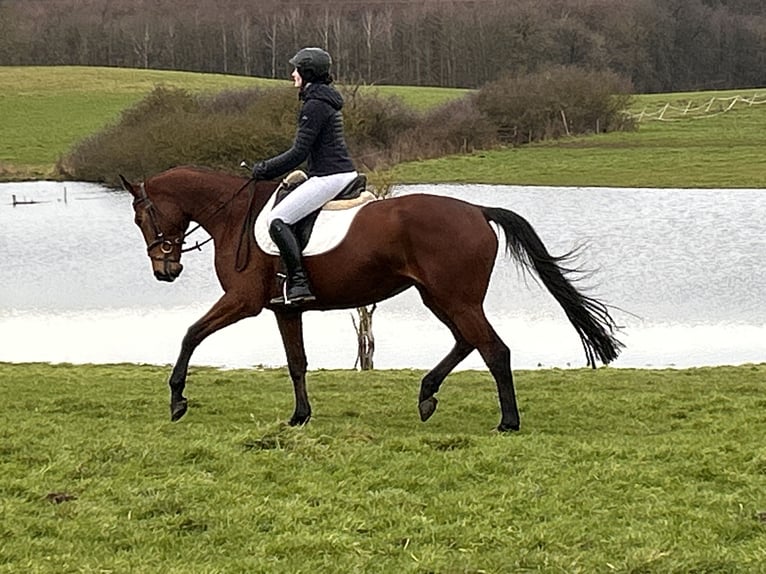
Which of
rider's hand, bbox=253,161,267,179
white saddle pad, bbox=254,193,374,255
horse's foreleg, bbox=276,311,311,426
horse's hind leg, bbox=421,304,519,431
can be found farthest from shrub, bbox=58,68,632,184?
horse's hind leg, bbox=421,304,519,431

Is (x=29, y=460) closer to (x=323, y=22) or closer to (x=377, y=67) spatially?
(x=377, y=67)

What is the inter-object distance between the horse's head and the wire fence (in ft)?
213

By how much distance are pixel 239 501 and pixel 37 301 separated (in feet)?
66.7

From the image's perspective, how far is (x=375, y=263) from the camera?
329 inches

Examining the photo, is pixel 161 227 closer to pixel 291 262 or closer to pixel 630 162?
pixel 291 262

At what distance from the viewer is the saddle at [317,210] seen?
848cm

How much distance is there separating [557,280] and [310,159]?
2.29 meters

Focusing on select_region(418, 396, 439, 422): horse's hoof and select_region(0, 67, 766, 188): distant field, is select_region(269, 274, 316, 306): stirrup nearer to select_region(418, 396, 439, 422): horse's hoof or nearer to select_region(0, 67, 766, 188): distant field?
select_region(418, 396, 439, 422): horse's hoof

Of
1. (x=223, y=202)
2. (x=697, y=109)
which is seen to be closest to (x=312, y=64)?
(x=223, y=202)

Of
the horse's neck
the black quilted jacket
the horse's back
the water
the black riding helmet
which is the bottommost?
the water

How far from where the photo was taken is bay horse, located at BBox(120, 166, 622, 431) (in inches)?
323

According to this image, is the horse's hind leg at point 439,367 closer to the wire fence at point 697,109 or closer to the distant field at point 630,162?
the distant field at point 630,162

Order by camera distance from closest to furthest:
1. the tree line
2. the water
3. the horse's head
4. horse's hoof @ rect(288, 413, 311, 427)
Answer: horse's hoof @ rect(288, 413, 311, 427) < the horse's head < the water < the tree line

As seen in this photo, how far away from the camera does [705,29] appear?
112 metres
